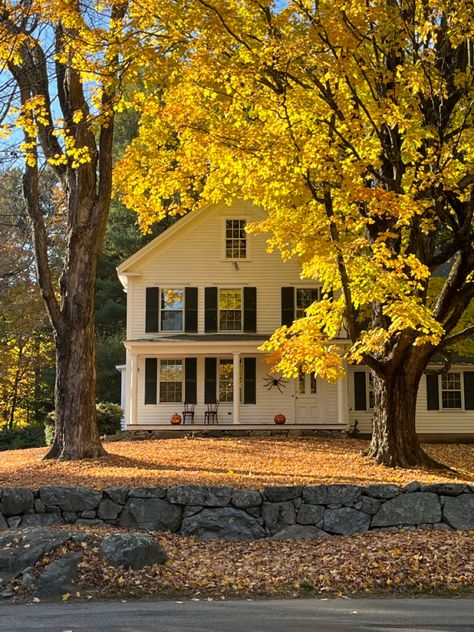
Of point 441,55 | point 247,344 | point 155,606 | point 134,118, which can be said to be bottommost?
point 155,606

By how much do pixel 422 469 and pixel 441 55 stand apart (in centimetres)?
780

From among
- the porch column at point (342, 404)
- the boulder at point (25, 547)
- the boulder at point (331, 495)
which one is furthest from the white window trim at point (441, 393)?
the boulder at point (25, 547)

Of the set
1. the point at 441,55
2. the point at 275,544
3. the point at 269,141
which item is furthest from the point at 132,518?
the point at 441,55

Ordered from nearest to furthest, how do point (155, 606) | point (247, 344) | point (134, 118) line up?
1. point (155, 606)
2. point (247, 344)
3. point (134, 118)

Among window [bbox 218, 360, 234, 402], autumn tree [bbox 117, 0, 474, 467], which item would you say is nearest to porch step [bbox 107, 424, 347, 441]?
window [bbox 218, 360, 234, 402]

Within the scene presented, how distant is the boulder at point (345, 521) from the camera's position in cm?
962

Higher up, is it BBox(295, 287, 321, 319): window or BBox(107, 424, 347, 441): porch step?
BBox(295, 287, 321, 319): window

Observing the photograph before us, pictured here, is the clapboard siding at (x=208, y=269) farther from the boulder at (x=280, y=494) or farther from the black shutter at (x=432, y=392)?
the boulder at (x=280, y=494)

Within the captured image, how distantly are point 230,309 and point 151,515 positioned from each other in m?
15.0

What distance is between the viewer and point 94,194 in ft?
48.3

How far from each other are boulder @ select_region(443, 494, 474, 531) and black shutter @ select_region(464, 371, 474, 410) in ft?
49.3

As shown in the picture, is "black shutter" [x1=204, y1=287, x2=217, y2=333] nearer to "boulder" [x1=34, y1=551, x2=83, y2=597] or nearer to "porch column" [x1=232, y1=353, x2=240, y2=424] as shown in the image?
"porch column" [x1=232, y1=353, x2=240, y2=424]

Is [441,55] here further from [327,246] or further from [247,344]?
[247,344]

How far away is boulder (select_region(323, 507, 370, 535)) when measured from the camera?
9625mm
